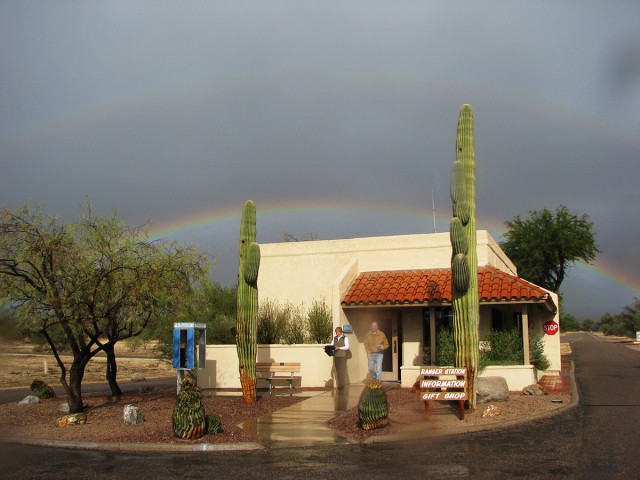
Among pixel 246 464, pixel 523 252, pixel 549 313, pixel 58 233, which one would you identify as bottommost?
pixel 246 464

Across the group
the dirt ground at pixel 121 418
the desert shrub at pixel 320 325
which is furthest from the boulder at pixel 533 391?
the desert shrub at pixel 320 325

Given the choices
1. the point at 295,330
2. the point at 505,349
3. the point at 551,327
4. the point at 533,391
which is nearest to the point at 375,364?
the point at 533,391

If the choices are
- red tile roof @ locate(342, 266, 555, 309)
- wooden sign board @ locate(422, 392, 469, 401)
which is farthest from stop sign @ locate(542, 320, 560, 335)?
wooden sign board @ locate(422, 392, 469, 401)

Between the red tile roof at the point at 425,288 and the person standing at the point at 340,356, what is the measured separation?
1902 millimetres

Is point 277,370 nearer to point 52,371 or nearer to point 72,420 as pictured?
point 72,420

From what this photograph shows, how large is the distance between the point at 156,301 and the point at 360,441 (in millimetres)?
6662

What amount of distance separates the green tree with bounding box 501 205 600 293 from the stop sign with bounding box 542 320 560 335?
20775 millimetres

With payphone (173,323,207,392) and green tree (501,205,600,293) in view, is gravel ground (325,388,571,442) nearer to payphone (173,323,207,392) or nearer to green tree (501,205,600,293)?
payphone (173,323,207,392)

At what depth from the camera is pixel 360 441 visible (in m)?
11.4

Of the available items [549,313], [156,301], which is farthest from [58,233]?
[549,313]

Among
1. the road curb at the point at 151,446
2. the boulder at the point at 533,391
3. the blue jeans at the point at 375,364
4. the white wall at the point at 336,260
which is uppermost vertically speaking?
the white wall at the point at 336,260

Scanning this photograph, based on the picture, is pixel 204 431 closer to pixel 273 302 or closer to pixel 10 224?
pixel 10 224

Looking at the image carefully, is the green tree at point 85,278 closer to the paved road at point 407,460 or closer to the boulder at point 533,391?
the paved road at point 407,460

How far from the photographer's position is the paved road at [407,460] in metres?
9.02
